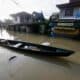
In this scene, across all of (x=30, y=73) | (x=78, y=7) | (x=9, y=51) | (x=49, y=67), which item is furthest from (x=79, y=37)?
(x=30, y=73)

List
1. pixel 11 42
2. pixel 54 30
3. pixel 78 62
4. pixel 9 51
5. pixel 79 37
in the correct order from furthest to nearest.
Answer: pixel 54 30 < pixel 79 37 < pixel 11 42 < pixel 9 51 < pixel 78 62

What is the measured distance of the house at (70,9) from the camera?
11164 millimetres

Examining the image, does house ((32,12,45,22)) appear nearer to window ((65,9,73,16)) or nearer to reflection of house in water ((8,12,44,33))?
reflection of house in water ((8,12,44,33))

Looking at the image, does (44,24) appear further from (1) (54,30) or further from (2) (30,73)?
(2) (30,73)

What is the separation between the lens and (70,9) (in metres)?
11.7

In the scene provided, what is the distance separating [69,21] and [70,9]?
225 cm

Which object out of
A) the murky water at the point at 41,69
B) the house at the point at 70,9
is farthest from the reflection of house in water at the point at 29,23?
the murky water at the point at 41,69

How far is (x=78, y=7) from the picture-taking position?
11.1 meters

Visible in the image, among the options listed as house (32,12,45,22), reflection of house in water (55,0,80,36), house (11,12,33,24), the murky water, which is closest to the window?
reflection of house in water (55,0,80,36)

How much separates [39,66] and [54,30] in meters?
6.78

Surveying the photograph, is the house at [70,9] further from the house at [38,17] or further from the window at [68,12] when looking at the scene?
the house at [38,17]

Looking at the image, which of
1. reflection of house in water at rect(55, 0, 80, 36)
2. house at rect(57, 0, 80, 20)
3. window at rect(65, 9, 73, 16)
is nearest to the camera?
reflection of house in water at rect(55, 0, 80, 36)

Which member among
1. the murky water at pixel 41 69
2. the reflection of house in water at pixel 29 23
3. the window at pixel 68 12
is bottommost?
the murky water at pixel 41 69

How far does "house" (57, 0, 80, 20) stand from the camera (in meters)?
11.2
